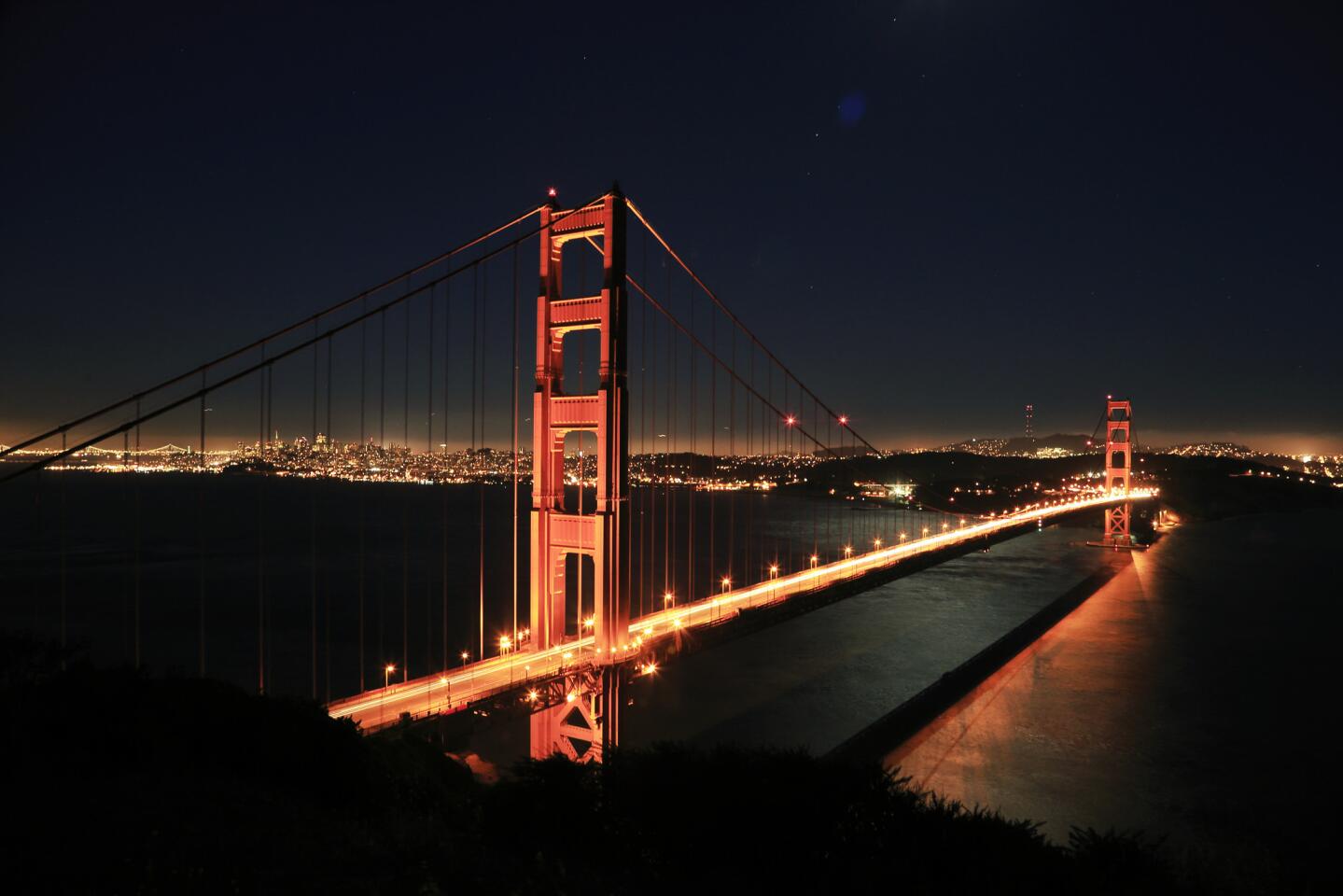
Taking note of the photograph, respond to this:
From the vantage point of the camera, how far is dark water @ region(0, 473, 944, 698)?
27.9m

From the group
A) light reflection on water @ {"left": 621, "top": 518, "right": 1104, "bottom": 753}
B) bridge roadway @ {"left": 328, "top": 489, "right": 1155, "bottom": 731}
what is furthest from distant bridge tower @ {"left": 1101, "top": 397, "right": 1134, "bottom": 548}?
bridge roadway @ {"left": 328, "top": 489, "right": 1155, "bottom": 731}

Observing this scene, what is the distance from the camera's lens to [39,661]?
7.40 meters

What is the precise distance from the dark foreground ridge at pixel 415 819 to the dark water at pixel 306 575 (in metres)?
2.47

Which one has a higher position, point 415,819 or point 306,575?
point 415,819

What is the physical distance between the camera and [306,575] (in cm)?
4609

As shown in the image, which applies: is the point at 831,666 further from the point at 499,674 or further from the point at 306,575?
the point at 306,575

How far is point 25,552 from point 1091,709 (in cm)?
6407

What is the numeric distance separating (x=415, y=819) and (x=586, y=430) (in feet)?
23.1

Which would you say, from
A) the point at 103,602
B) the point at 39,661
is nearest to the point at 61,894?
the point at 39,661

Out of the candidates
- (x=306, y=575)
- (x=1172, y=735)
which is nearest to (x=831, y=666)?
(x=1172, y=735)

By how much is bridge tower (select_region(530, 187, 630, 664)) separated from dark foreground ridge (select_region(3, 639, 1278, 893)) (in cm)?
438

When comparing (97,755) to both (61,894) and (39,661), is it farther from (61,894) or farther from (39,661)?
(61,894)

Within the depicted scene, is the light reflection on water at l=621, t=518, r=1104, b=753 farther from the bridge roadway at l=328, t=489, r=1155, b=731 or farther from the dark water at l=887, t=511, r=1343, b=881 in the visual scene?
the dark water at l=887, t=511, r=1343, b=881

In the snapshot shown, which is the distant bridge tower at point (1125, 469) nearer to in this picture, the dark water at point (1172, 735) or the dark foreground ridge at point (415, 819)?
the dark water at point (1172, 735)
